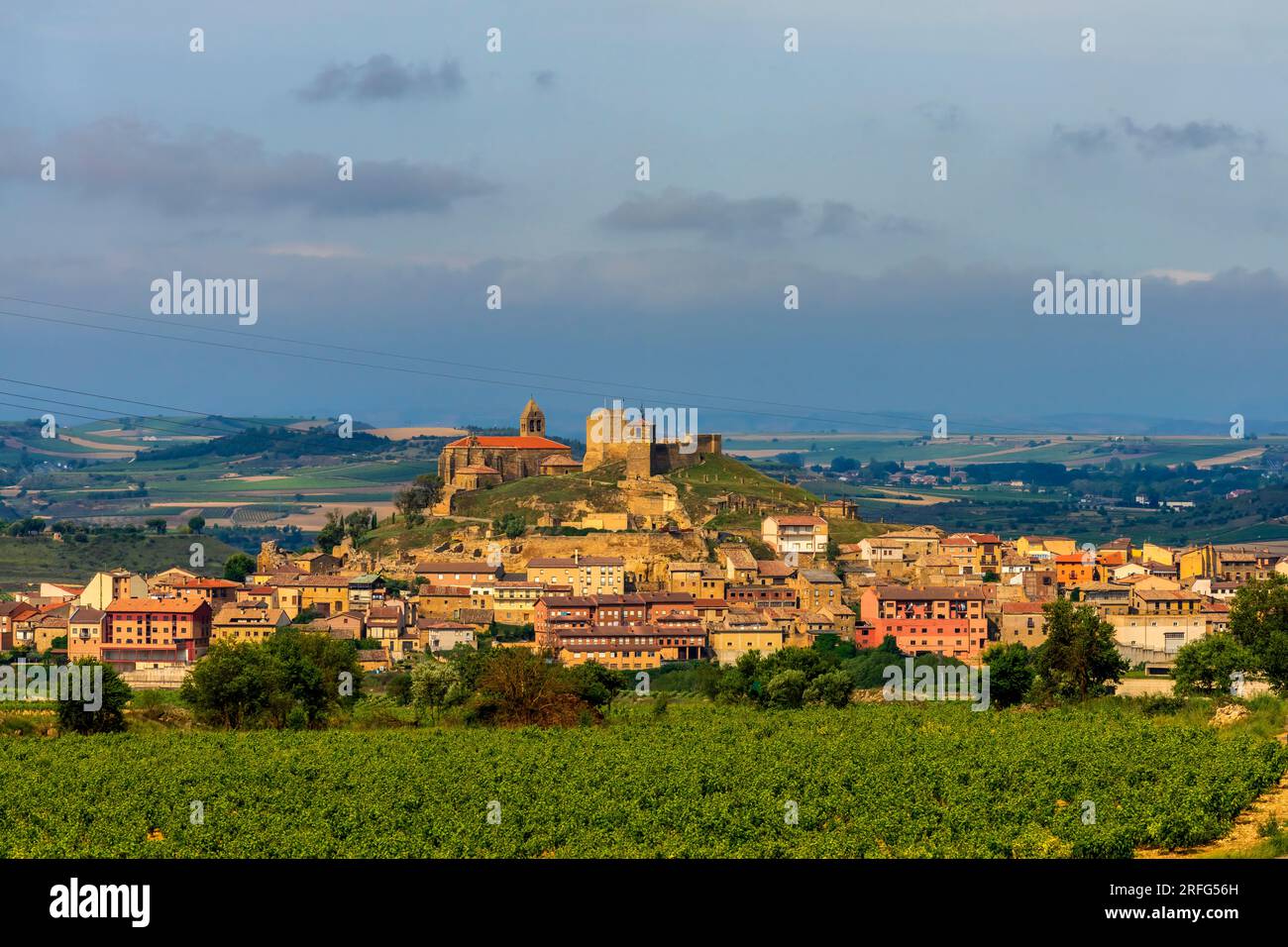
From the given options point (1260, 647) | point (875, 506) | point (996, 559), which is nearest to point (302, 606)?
point (996, 559)

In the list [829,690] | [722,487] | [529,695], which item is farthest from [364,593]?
[529,695]

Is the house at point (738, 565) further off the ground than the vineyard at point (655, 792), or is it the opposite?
the house at point (738, 565)

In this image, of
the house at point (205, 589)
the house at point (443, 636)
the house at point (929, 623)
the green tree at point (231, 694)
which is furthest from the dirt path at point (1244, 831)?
the house at point (205, 589)

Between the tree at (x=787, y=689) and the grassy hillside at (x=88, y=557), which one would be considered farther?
the grassy hillside at (x=88, y=557)

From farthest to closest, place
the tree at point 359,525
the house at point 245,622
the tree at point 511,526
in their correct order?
the tree at point 359,525, the tree at point 511,526, the house at point 245,622

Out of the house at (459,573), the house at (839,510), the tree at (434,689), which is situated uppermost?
the house at (839,510)

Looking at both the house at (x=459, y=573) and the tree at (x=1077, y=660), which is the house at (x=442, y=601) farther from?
the tree at (x=1077, y=660)

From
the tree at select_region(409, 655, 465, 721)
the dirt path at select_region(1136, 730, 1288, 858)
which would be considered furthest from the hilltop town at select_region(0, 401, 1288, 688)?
the dirt path at select_region(1136, 730, 1288, 858)

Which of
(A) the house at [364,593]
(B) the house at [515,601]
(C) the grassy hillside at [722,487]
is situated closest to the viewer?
(B) the house at [515,601]
